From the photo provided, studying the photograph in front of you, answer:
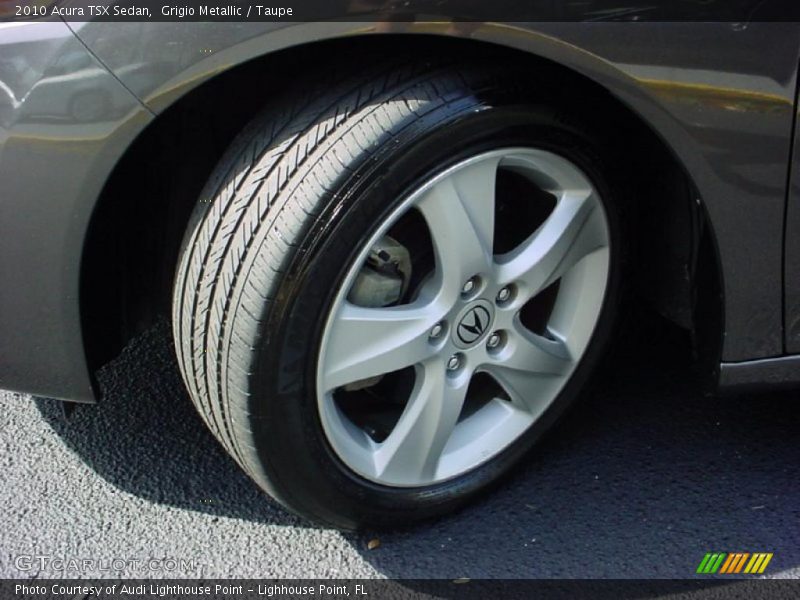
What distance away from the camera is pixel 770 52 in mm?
1604

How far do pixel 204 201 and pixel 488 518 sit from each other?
911 millimetres

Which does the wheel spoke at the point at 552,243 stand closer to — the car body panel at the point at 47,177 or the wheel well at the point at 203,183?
the wheel well at the point at 203,183

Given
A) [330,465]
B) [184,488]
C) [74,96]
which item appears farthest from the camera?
[184,488]

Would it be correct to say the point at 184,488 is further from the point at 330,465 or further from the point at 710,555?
the point at 710,555

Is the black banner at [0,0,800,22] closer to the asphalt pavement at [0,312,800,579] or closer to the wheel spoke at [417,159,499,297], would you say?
the wheel spoke at [417,159,499,297]

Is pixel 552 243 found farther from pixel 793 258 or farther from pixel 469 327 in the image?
pixel 793 258

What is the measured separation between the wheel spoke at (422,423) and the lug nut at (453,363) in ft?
0.06

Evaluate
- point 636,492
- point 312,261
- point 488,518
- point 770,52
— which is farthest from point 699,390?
point 312,261

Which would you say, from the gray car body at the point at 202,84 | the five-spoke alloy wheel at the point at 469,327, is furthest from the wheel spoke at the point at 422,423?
the gray car body at the point at 202,84

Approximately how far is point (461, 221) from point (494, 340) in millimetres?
308

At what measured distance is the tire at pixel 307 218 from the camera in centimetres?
161

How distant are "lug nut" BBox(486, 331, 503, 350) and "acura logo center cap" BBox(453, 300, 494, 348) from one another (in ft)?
0.10
